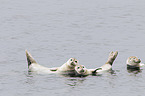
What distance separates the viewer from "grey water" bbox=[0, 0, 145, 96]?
124 feet

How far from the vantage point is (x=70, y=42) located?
5241 centimetres

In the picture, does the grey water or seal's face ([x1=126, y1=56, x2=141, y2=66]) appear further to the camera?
seal's face ([x1=126, y1=56, x2=141, y2=66])

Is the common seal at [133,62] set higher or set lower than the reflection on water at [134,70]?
higher

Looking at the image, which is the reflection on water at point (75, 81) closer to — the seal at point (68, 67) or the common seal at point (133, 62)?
the seal at point (68, 67)

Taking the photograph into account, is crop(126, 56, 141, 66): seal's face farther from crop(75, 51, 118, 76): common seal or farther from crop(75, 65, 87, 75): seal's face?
crop(75, 65, 87, 75): seal's face

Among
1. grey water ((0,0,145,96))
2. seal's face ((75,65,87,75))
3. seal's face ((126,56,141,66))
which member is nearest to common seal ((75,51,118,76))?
seal's face ((75,65,87,75))

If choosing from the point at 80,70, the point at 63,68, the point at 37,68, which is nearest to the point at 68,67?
the point at 63,68

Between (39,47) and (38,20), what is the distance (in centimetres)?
1410

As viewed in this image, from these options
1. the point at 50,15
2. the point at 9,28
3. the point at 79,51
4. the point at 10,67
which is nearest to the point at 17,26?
the point at 9,28

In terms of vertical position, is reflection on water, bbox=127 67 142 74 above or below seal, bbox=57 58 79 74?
below

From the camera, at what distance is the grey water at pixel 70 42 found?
37.8 meters

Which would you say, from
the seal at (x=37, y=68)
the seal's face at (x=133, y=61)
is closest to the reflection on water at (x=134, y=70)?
the seal's face at (x=133, y=61)

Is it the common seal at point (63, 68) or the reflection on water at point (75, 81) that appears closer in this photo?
the reflection on water at point (75, 81)

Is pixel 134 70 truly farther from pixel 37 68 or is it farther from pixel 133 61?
pixel 37 68
